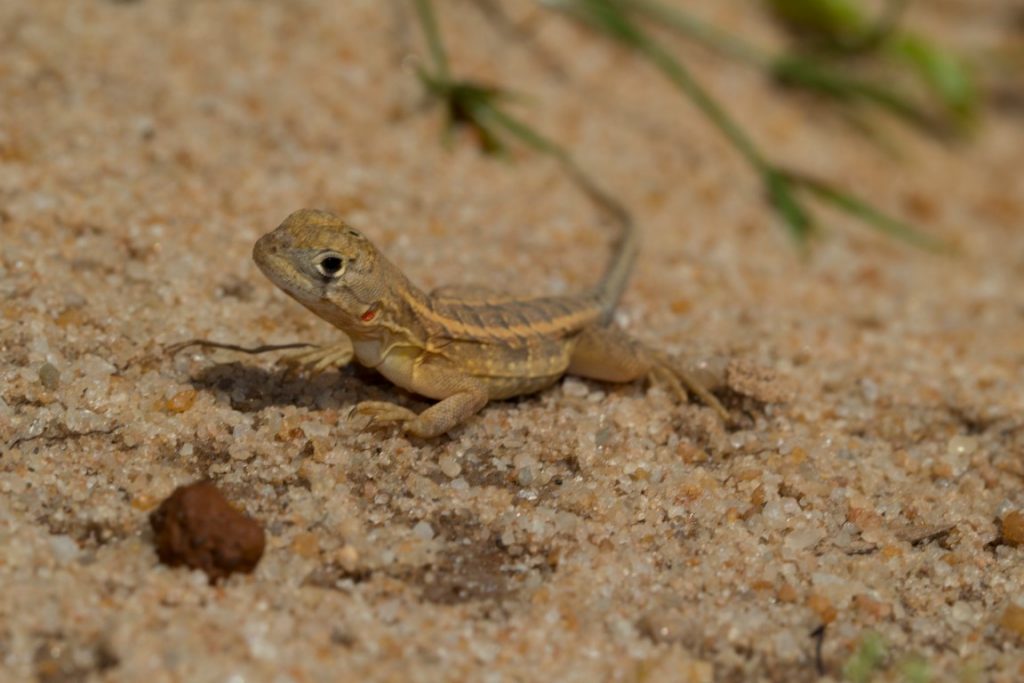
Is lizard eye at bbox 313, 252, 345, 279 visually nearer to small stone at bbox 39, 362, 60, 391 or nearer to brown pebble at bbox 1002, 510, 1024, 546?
small stone at bbox 39, 362, 60, 391

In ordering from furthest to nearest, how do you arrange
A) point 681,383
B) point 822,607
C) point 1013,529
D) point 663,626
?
point 681,383 < point 1013,529 < point 822,607 < point 663,626

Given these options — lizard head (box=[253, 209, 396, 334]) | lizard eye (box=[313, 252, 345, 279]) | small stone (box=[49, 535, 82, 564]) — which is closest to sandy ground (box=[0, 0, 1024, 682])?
small stone (box=[49, 535, 82, 564])

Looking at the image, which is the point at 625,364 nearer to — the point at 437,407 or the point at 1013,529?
the point at 437,407

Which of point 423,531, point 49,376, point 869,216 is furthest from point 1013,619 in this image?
point 49,376

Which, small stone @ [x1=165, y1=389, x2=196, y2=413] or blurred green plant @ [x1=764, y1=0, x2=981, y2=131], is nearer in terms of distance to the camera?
small stone @ [x1=165, y1=389, x2=196, y2=413]

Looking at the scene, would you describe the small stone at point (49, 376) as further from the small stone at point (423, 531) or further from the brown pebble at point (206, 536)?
the small stone at point (423, 531)

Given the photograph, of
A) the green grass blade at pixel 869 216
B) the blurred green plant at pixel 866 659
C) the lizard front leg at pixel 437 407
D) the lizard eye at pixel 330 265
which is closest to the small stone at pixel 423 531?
the lizard front leg at pixel 437 407

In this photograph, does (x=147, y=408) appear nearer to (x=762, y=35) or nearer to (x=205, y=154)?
(x=205, y=154)
